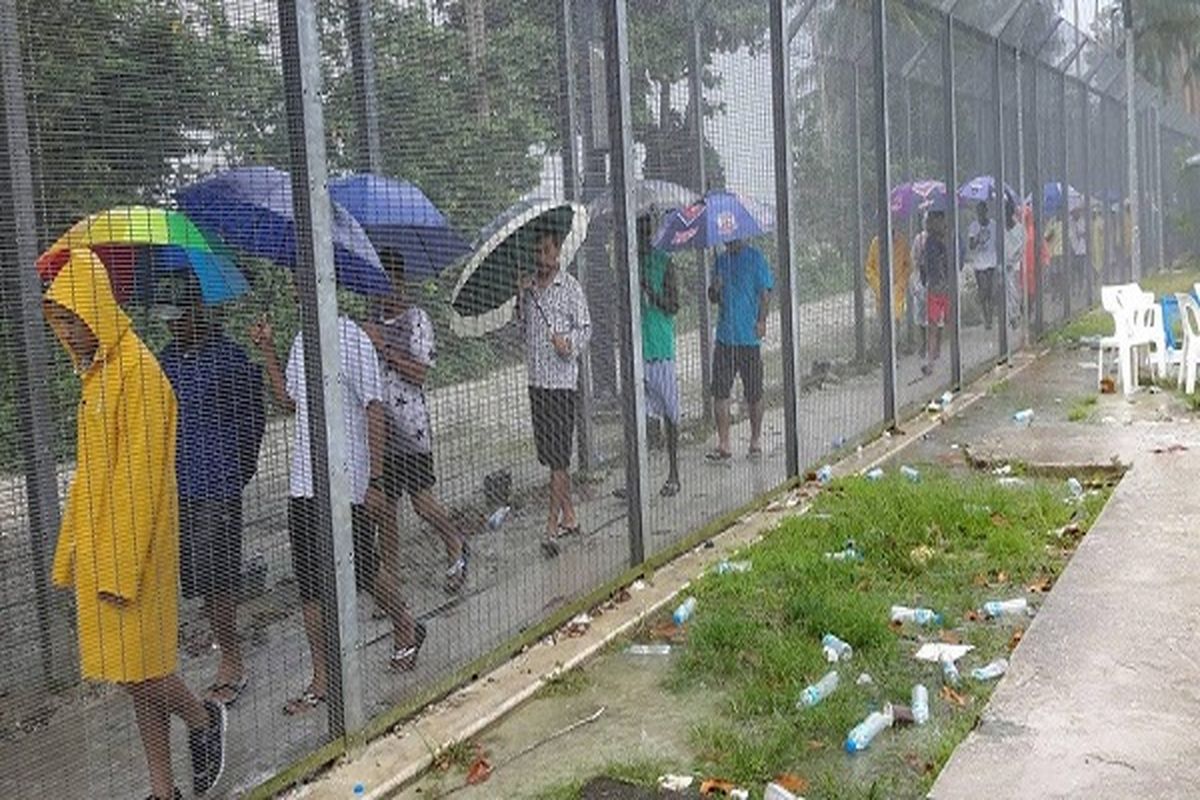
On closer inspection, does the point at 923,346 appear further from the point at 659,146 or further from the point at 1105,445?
the point at 659,146

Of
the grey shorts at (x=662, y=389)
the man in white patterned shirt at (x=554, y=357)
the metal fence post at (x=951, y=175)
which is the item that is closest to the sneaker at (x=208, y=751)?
the man in white patterned shirt at (x=554, y=357)

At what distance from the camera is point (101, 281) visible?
11.3 ft

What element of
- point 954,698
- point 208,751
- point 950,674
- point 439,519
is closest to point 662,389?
point 439,519

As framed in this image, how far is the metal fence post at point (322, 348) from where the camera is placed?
→ 154 inches

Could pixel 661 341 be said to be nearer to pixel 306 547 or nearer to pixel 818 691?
pixel 818 691

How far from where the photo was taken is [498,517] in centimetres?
517

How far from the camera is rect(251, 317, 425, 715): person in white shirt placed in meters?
4.10

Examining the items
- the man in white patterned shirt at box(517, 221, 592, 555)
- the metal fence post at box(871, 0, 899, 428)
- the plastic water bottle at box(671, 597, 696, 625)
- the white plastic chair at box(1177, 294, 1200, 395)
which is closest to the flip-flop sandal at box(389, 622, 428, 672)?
the man in white patterned shirt at box(517, 221, 592, 555)

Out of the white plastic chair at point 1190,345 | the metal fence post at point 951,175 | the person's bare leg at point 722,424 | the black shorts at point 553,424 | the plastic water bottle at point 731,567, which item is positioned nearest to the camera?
the black shorts at point 553,424

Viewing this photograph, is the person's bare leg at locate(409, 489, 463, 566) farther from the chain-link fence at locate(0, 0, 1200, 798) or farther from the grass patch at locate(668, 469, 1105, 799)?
the grass patch at locate(668, 469, 1105, 799)

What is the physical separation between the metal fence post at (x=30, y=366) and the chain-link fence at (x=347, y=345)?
0.01m

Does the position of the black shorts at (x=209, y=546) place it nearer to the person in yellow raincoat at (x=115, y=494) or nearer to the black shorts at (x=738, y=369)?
the person in yellow raincoat at (x=115, y=494)

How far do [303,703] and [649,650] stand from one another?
1444 millimetres

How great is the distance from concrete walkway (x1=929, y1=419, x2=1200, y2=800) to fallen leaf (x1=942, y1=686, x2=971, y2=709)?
0.12 metres
